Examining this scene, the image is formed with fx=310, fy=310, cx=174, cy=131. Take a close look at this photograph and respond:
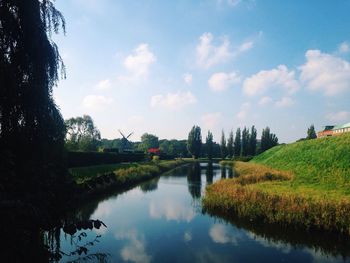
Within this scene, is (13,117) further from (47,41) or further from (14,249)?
(14,249)

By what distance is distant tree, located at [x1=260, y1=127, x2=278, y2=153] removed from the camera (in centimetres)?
9838

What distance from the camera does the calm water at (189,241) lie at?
1212 centimetres

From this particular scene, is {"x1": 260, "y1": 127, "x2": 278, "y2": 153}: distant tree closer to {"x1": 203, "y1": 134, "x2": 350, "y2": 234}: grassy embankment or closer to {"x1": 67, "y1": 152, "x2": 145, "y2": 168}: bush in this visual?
{"x1": 67, "y1": 152, "x2": 145, "y2": 168}: bush

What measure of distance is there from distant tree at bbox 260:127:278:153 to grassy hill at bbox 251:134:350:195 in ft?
175

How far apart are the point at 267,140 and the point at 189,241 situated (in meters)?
89.6

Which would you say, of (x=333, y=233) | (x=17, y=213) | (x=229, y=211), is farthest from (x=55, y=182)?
(x=229, y=211)

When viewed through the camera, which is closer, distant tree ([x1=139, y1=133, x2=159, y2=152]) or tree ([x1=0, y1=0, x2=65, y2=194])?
tree ([x1=0, y1=0, x2=65, y2=194])

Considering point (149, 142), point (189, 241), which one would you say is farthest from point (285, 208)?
point (149, 142)

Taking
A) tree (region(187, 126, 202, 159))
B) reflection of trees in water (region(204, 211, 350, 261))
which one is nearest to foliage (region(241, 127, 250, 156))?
tree (region(187, 126, 202, 159))

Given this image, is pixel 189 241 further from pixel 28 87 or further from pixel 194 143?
pixel 194 143

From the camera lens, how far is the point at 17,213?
3.79m

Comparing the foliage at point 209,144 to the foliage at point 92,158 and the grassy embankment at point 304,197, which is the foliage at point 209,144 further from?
the grassy embankment at point 304,197

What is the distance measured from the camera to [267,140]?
99062 millimetres

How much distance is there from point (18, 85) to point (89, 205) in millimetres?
15419
